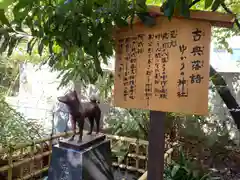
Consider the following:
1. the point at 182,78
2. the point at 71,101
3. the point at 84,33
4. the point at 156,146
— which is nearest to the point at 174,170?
the point at 156,146

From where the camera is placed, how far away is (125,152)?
305 cm

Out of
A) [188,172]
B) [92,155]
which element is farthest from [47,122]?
[188,172]

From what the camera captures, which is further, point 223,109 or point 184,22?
point 223,109

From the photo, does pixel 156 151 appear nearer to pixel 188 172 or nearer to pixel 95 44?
pixel 95 44

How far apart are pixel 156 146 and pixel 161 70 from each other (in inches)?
17.4

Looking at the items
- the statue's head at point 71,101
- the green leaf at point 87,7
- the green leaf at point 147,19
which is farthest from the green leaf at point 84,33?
Answer: the statue's head at point 71,101

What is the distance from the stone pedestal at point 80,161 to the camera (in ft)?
6.24

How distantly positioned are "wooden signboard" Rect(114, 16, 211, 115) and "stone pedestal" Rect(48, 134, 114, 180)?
774mm

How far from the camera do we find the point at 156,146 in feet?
4.25

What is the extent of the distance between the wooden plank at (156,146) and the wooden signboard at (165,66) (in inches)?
3.4

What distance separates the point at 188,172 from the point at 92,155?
3.47ft

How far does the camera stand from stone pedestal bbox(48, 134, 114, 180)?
6.24ft

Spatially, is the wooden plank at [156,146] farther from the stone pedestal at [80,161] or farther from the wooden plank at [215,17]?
the stone pedestal at [80,161]

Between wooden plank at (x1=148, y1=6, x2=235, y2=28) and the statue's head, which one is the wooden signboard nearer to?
wooden plank at (x1=148, y1=6, x2=235, y2=28)
